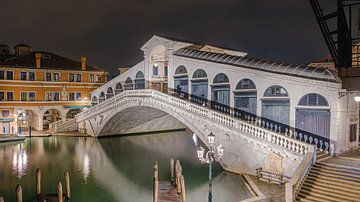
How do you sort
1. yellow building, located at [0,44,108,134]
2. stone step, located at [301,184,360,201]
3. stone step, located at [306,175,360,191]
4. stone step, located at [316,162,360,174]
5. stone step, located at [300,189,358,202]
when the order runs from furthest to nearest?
yellow building, located at [0,44,108,134]
stone step, located at [316,162,360,174]
stone step, located at [306,175,360,191]
stone step, located at [300,189,358,202]
stone step, located at [301,184,360,201]

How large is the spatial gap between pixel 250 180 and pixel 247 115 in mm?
4805

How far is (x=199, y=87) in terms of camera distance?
77.5 ft

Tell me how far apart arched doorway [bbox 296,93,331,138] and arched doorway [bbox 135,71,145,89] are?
16693mm

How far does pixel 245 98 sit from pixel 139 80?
13.7 metres

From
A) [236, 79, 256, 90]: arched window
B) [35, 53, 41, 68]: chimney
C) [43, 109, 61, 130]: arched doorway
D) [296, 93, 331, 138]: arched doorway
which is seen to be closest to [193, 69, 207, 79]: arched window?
[236, 79, 256, 90]: arched window

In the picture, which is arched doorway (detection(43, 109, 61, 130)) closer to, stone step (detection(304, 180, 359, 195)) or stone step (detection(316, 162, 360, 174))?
stone step (detection(316, 162, 360, 174))

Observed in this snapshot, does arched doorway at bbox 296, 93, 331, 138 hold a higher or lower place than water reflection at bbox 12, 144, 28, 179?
higher

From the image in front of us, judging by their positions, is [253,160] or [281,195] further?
[253,160]

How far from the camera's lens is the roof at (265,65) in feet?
51.4

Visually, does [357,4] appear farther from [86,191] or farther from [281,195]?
[86,191]

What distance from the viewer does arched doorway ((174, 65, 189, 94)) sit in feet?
81.5

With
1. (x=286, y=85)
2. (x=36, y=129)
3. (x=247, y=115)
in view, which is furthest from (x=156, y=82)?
(x=36, y=129)

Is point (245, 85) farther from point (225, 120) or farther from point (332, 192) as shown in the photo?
point (332, 192)

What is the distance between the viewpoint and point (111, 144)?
3000 centimetres
